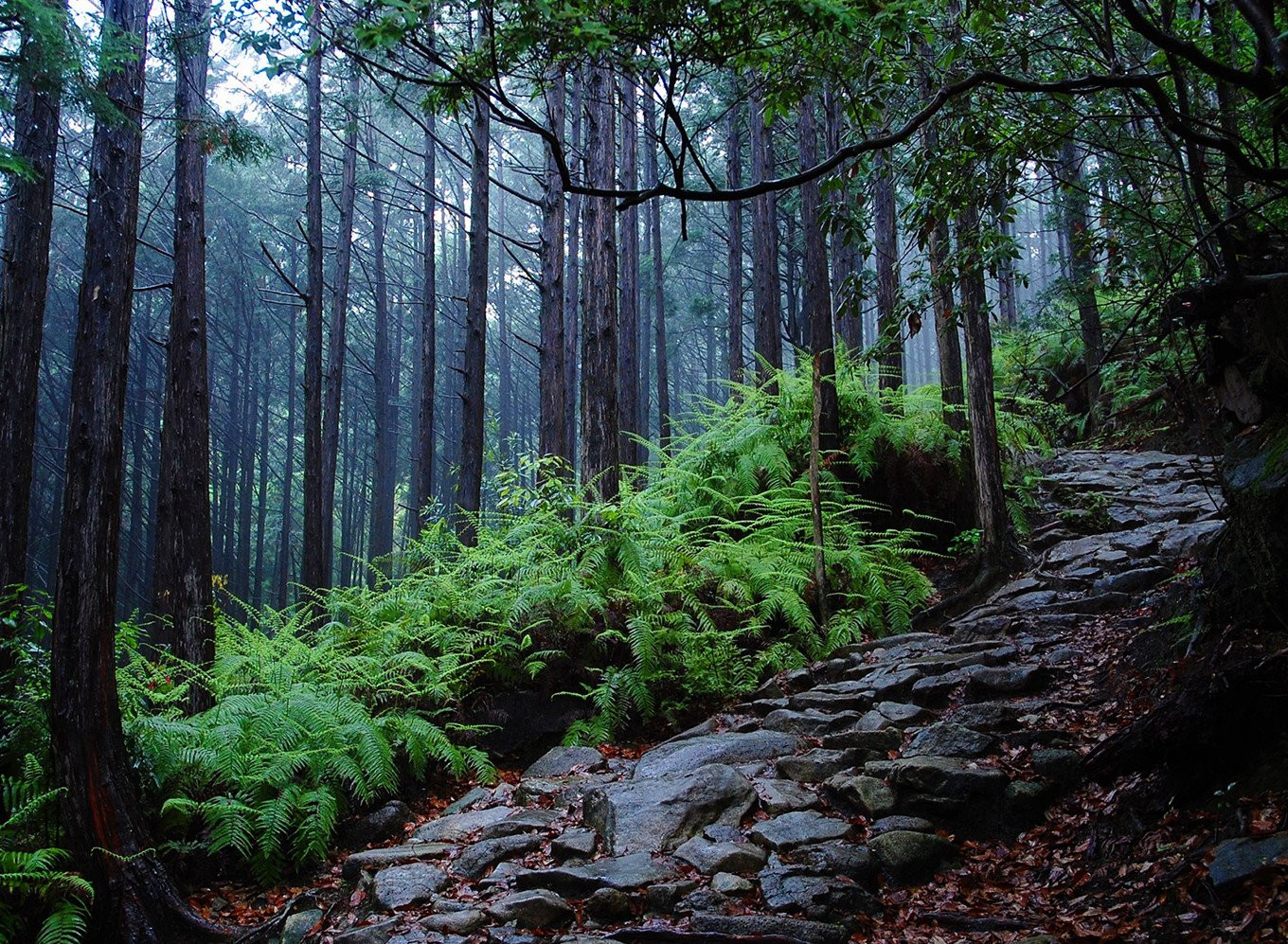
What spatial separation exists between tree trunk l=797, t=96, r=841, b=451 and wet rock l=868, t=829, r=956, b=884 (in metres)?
3.48

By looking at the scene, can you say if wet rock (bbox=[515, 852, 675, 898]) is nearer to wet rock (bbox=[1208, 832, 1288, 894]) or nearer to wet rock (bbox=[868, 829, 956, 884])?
wet rock (bbox=[868, 829, 956, 884])

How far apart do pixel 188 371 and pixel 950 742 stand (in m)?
7.89

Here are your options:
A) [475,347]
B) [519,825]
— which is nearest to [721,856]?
[519,825]

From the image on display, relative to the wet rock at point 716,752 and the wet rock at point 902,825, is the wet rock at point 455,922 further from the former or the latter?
the wet rock at point 902,825

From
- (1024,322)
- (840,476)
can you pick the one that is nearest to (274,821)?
(840,476)

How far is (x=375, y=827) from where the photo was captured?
15.3 feet

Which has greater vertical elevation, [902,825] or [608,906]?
[902,825]

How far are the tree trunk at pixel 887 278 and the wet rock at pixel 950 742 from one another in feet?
7.88

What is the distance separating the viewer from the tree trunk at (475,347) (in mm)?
13523

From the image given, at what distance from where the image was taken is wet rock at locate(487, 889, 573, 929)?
3.37 metres

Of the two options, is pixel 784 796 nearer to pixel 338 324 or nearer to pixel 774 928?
pixel 774 928

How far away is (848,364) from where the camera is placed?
955 cm

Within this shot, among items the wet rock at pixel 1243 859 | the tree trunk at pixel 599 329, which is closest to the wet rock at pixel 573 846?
the wet rock at pixel 1243 859

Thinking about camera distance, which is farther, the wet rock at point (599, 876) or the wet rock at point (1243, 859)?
the wet rock at point (599, 876)
